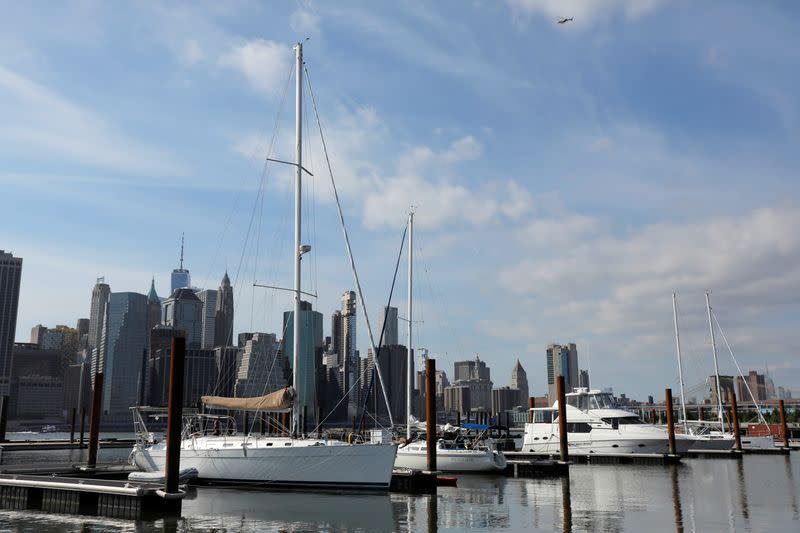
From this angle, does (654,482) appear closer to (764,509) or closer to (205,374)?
(764,509)

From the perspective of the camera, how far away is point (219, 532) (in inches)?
776

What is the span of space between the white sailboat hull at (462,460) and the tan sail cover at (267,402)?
1124 centimetres

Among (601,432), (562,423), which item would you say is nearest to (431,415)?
(562,423)

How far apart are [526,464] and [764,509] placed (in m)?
16.1

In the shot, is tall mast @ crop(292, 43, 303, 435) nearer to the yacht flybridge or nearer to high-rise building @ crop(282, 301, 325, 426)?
high-rise building @ crop(282, 301, 325, 426)

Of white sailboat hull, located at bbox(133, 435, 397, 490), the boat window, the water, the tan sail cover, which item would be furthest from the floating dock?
the boat window

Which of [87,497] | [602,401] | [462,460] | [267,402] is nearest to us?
[87,497]

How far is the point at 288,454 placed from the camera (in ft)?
90.9

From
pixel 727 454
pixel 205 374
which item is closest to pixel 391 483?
pixel 727 454

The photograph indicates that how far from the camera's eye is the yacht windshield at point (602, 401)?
160 feet

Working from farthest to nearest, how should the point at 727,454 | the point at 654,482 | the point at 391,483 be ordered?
1. the point at 727,454
2. the point at 654,482
3. the point at 391,483

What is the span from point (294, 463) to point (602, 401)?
92.4 ft

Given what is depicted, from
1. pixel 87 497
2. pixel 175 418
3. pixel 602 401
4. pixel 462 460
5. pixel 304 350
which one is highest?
pixel 304 350

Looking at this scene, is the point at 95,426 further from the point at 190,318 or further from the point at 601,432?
the point at 190,318
